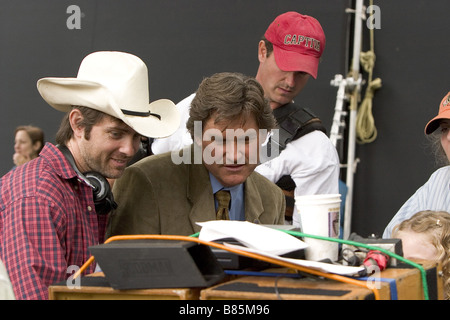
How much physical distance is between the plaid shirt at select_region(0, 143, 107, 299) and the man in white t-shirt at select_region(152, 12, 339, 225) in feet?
3.95

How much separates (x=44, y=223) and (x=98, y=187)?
0.32 m

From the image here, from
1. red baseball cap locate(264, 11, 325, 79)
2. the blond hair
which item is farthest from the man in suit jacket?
red baseball cap locate(264, 11, 325, 79)

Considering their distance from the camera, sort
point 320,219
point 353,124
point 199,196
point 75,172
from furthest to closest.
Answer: point 353,124 → point 199,196 → point 75,172 → point 320,219

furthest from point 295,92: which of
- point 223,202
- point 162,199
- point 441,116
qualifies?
point 162,199

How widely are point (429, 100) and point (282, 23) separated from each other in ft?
3.93

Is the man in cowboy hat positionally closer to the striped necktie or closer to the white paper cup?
the striped necktie

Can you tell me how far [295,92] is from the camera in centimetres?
365

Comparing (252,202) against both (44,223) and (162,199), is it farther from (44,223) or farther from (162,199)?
(44,223)

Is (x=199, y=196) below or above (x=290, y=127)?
below

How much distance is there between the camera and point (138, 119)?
8.09 ft

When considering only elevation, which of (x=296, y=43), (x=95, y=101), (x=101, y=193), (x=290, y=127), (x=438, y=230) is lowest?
(x=438, y=230)

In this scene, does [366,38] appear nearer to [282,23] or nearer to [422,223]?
[282,23]

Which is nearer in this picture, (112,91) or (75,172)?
(75,172)

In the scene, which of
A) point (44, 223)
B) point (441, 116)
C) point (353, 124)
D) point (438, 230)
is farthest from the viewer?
point (353, 124)
